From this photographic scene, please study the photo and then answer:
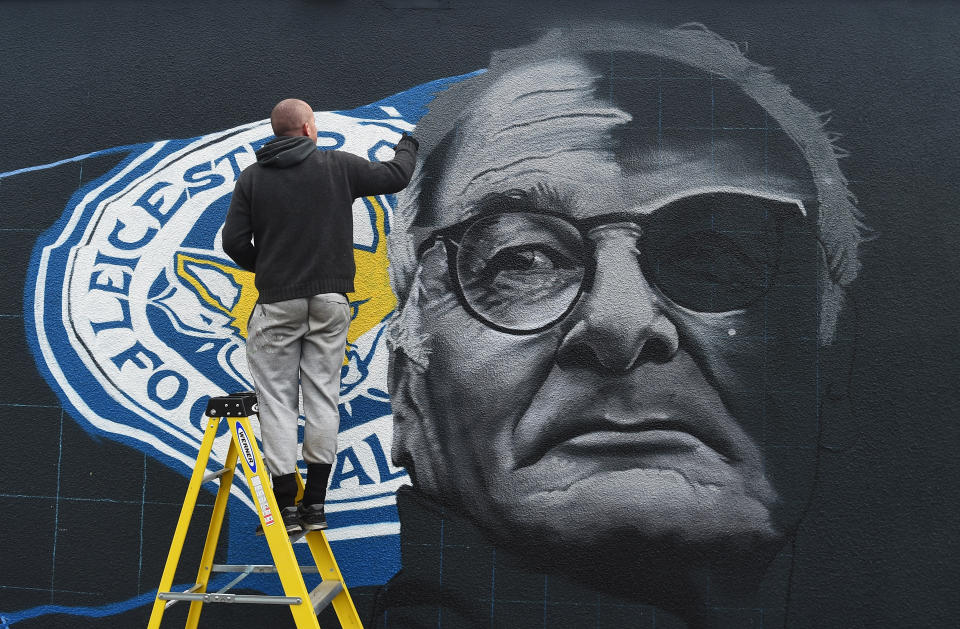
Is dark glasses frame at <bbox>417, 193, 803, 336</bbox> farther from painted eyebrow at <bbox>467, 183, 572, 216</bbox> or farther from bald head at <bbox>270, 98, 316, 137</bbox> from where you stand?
bald head at <bbox>270, 98, 316, 137</bbox>

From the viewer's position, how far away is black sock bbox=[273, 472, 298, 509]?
257cm

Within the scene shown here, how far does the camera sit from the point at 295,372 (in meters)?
2.67

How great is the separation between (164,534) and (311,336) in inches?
53.8

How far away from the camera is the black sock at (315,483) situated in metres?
2.60

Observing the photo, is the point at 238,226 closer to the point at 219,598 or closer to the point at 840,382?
the point at 219,598

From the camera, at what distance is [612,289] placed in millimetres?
3129

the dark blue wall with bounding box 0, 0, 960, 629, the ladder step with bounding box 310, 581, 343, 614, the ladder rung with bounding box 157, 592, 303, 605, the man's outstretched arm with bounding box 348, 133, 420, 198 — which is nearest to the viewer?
the ladder rung with bounding box 157, 592, 303, 605

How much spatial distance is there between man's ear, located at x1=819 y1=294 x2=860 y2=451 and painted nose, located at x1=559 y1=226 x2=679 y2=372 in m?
0.67

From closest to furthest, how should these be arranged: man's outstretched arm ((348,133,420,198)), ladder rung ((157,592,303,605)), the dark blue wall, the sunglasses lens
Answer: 1. ladder rung ((157,592,303,605))
2. man's outstretched arm ((348,133,420,198))
3. the dark blue wall
4. the sunglasses lens

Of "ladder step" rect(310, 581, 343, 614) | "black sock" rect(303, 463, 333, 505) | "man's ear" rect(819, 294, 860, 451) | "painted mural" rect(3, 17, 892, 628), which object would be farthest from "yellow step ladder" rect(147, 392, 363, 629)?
"man's ear" rect(819, 294, 860, 451)

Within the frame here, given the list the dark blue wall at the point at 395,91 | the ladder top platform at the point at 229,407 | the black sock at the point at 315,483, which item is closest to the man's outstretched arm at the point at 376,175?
the dark blue wall at the point at 395,91

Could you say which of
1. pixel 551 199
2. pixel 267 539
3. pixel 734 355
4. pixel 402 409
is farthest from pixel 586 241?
pixel 267 539

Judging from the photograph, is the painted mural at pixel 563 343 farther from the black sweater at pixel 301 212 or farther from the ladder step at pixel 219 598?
the ladder step at pixel 219 598

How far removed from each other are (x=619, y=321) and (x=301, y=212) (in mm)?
1445
